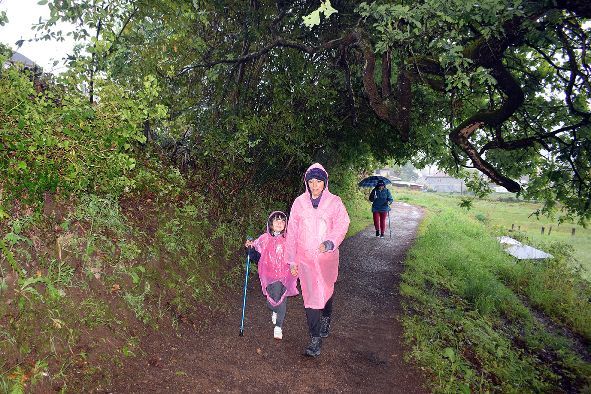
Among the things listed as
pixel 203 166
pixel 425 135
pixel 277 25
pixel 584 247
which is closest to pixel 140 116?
pixel 203 166

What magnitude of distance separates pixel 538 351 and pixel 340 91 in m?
7.25

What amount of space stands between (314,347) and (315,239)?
1.44 metres

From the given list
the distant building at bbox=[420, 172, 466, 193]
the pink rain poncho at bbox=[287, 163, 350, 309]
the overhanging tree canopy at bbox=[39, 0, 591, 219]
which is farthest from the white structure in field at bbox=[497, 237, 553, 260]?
the distant building at bbox=[420, 172, 466, 193]

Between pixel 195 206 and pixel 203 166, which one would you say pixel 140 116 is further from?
pixel 203 166

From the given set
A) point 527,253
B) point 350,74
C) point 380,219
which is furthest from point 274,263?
point 527,253

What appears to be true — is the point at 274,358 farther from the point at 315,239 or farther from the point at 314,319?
the point at 315,239

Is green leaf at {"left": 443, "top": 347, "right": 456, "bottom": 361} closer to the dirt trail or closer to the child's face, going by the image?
the dirt trail

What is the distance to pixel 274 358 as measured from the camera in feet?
14.5

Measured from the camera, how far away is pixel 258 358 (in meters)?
4.37

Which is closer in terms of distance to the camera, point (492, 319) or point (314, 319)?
point (314, 319)

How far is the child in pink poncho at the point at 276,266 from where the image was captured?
4805mm

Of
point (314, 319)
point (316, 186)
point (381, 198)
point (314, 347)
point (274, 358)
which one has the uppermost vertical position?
point (316, 186)

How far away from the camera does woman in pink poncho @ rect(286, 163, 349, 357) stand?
14.3 ft

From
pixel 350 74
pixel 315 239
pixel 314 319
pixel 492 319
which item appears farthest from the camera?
pixel 492 319
